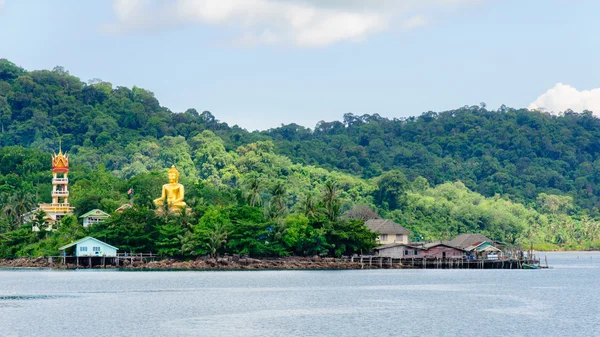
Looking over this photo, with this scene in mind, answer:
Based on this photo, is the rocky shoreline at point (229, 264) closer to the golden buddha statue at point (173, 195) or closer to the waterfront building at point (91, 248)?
the waterfront building at point (91, 248)

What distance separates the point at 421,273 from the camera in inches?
3482

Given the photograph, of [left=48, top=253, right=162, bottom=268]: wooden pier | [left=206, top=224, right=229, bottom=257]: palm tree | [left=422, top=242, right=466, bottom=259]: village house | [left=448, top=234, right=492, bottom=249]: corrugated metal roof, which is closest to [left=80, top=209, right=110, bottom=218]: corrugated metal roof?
[left=48, top=253, right=162, bottom=268]: wooden pier

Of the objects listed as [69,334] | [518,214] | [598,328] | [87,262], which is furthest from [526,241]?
[69,334]


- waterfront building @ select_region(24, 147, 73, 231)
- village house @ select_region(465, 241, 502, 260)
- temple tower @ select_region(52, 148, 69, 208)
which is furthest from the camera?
temple tower @ select_region(52, 148, 69, 208)

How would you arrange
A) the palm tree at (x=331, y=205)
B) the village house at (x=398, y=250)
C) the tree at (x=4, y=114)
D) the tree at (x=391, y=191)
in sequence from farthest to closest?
the tree at (x=4, y=114), the tree at (x=391, y=191), the village house at (x=398, y=250), the palm tree at (x=331, y=205)

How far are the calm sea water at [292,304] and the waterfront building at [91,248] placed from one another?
5090 millimetres

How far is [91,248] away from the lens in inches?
3499

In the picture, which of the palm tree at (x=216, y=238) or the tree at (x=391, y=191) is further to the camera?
the tree at (x=391, y=191)

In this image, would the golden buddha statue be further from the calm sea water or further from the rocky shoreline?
the calm sea water

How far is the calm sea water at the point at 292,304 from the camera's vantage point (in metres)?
45.2

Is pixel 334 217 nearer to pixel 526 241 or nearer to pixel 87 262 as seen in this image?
pixel 87 262

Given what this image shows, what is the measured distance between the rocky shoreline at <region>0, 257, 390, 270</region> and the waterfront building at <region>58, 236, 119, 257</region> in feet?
5.80

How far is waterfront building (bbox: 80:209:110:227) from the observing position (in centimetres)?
9831

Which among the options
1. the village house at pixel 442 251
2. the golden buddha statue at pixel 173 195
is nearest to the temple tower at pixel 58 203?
the golden buddha statue at pixel 173 195
